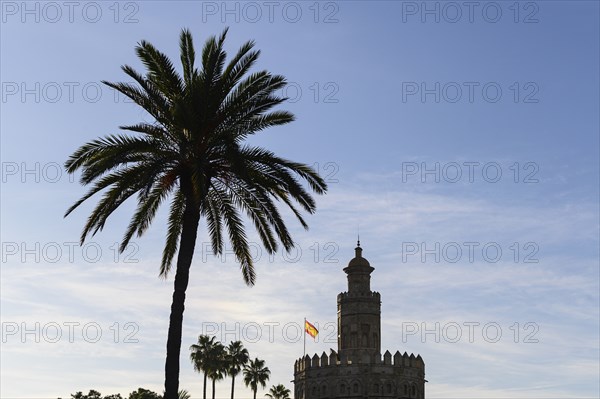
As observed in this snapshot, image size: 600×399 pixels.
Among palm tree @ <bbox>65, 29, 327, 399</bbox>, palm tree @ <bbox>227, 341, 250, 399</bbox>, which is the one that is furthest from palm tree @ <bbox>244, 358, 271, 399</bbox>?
palm tree @ <bbox>65, 29, 327, 399</bbox>

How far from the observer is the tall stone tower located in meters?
82.7

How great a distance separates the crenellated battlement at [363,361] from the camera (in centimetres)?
8338

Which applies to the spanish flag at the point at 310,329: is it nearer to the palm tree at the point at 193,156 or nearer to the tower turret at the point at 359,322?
the tower turret at the point at 359,322

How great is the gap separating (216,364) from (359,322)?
1577 cm

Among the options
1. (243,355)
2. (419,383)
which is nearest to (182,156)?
(243,355)

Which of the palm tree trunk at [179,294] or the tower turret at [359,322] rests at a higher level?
the tower turret at [359,322]

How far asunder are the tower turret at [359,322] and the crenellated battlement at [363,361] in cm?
38

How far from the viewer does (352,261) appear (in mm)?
88812

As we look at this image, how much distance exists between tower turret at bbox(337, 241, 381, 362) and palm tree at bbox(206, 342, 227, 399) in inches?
514

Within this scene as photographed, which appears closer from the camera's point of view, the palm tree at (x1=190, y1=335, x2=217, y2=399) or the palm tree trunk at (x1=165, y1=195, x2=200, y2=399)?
the palm tree trunk at (x1=165, y1=195, x2=200, y2=399)

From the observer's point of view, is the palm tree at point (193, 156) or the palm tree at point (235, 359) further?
the palm tree at point (235, 359)

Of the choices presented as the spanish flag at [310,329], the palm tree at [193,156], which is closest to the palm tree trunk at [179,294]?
the palm tree at [193,156]

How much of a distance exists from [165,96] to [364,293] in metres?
62.0

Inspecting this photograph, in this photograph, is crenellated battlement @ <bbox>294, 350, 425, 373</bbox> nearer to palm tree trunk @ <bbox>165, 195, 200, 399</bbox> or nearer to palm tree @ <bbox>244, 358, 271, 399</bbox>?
palm tree @ <bbox>244, 358, 271, 399</bbox>
